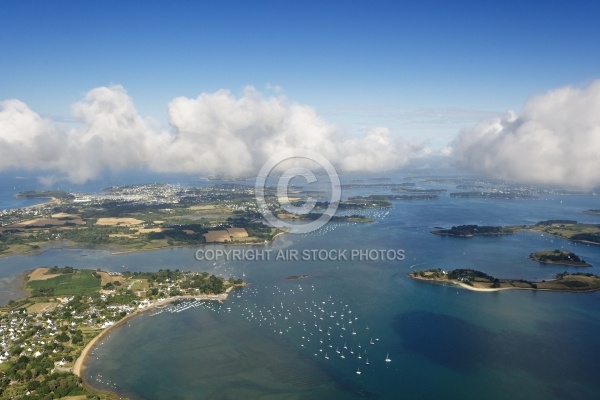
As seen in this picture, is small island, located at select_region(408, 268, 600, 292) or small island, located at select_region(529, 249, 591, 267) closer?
small island, located at select_region(408, 268, 600, 292)

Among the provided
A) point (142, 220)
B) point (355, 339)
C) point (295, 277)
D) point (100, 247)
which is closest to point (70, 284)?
point (100, 247)

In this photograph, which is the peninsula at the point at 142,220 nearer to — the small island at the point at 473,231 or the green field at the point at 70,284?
the green field at the point at 70,284

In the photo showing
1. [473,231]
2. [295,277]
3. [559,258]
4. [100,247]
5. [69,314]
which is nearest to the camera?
[69,314]

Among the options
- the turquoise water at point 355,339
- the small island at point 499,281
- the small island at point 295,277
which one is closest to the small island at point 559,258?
the turquoise water at point 355,339

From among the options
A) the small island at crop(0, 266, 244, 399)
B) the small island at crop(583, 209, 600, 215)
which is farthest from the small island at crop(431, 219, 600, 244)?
the small island at crop(0, 266, 244, 399)

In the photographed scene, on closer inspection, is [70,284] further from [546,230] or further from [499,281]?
[546,230]

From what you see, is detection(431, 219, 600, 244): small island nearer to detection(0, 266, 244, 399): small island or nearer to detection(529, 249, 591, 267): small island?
detection(529, 249, 591, 267): small island
